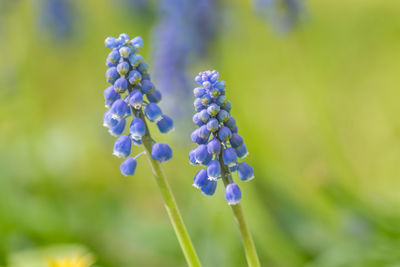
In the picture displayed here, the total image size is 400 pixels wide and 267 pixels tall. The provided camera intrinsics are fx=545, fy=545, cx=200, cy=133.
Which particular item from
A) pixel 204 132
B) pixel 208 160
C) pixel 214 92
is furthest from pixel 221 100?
pixel 208 160

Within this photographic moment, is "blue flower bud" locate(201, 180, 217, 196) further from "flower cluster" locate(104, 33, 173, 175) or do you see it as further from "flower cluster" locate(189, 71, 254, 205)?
"flower cluster" locate(104, 33, 173, 175)

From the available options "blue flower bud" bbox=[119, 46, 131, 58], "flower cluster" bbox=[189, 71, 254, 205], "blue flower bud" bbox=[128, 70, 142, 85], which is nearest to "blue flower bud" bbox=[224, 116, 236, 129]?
"flower cluster" bbox=[189, 71, 254, 205]

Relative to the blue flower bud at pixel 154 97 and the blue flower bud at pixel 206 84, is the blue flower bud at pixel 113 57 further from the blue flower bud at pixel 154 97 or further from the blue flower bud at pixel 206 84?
the blue flower bud at pixel 206 84

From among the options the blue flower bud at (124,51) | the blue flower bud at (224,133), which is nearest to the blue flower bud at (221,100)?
the blue flower bud at (224,133)

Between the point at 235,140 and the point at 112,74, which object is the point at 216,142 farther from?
the point at 112,74

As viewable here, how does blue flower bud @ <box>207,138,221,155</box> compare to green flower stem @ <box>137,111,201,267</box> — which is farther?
green flower stem @ <box>137,111,201,267</box>

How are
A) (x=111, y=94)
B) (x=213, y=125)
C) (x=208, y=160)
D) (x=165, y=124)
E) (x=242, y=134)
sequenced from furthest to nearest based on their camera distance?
1. (x=242, y=134)
2. (x=165, y=124)
3. (x=111, y=94)
4. (x=208, y=160)
5. (x=213, y=125)

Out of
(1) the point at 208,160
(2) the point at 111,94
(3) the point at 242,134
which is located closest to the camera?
(1) the point at 208,160
